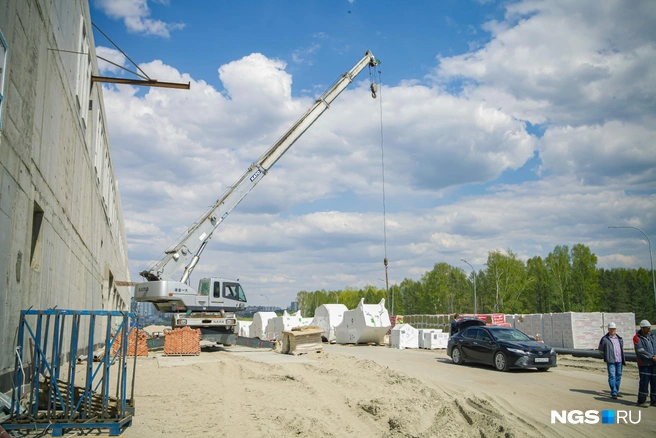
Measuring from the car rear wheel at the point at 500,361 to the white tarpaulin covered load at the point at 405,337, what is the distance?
40.3 feet

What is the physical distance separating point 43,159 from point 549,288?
2674 inches

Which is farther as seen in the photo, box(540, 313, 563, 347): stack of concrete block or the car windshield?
box(540, 313, 563, 347): stack of concrete block

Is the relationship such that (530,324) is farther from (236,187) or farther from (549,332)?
(236,187)

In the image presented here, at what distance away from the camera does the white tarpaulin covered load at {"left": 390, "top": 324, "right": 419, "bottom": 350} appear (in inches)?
1109

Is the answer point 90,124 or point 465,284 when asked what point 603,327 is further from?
point 465,284

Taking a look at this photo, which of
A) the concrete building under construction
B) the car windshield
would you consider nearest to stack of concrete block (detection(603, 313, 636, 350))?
the car windshield

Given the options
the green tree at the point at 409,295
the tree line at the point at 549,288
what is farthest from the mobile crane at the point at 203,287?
the green tree at the point at 409,295

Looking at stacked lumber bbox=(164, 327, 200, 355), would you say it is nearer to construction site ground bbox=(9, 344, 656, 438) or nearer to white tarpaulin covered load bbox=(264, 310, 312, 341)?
construction site ground bbox=(9, 344, 656, 438)

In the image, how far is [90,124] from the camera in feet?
61.9

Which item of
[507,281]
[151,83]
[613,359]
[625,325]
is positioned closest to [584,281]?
[507,281]

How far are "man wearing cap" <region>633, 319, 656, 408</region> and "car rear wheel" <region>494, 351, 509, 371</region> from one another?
5437 mm

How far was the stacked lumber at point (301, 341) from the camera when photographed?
2242 centimetres

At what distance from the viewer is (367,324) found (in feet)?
100

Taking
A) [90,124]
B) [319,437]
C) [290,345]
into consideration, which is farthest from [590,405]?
[90,124]
